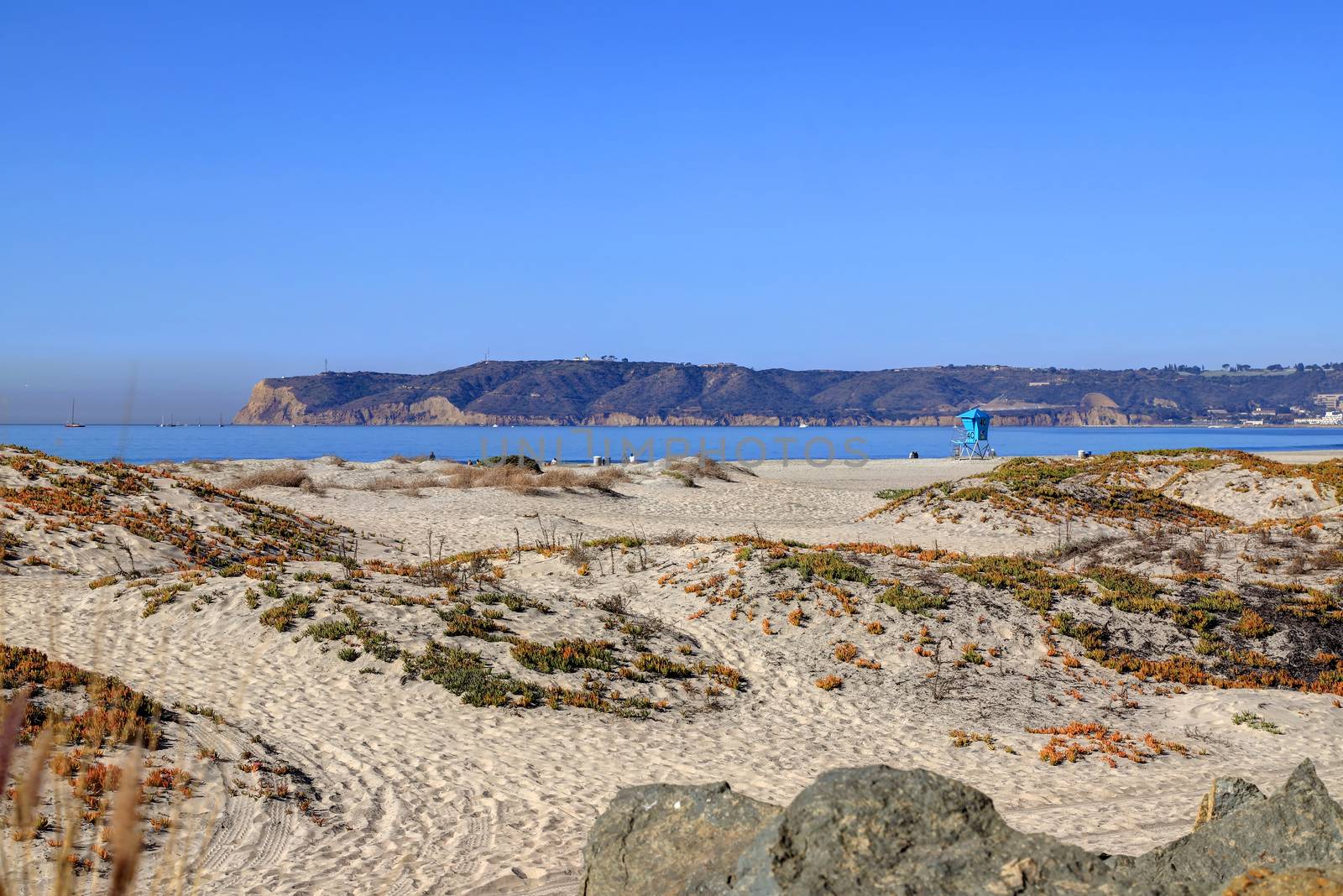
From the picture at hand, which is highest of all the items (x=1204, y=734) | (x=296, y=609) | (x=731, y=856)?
(x=731, y=856)

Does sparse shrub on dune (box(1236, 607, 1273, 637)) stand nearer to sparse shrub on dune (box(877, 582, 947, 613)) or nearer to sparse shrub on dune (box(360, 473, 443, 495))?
sparse shrub on dune (box(877, 582, 947, 613))

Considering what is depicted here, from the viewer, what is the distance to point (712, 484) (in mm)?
48406

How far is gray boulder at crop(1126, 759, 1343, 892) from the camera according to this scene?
189 inches

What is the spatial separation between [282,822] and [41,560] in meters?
13.5

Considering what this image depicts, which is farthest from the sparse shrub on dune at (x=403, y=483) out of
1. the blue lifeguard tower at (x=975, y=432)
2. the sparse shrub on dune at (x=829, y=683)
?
the blue lifeguard tower at (x=975, y=432)

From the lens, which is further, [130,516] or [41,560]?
[130,516]

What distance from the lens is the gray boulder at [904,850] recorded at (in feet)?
13.2

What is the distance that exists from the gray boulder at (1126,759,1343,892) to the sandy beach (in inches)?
156

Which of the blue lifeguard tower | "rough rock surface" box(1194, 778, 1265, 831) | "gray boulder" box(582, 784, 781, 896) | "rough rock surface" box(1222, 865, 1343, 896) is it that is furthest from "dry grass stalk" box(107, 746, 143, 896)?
the blue lifeguard tower

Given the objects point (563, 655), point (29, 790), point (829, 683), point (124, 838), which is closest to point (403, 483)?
point (563, 655)

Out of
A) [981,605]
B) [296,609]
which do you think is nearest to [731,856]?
[296,609]

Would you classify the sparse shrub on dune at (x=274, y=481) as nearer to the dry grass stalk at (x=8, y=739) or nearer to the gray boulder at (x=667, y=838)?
the gray boulder at (x=667, y=838)

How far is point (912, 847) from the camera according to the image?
4.30 meters

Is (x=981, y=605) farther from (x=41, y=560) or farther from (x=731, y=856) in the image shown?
(x=41, y=560)
